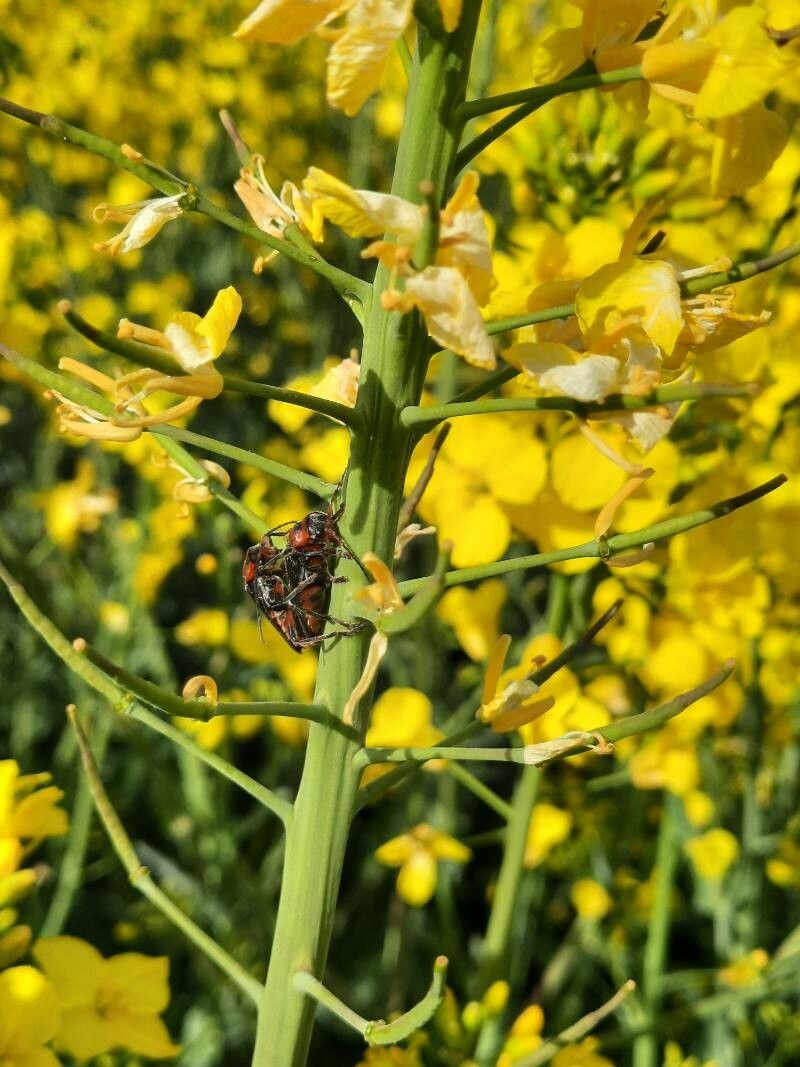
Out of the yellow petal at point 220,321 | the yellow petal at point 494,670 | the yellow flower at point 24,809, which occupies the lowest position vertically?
the yellow petal at point 494,670

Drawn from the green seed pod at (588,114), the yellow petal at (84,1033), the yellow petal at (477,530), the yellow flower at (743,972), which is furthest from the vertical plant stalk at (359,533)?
the yellow flower at (743,972)

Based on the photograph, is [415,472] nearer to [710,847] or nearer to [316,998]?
[316,998]

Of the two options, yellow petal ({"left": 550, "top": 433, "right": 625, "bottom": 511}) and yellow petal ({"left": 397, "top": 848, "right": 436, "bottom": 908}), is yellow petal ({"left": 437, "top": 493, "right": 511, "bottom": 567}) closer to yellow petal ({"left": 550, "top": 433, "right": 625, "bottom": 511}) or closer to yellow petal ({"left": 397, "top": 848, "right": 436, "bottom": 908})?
yellow petal ({"left": 550, "top": 433, "right": 625, "bottom": 511})

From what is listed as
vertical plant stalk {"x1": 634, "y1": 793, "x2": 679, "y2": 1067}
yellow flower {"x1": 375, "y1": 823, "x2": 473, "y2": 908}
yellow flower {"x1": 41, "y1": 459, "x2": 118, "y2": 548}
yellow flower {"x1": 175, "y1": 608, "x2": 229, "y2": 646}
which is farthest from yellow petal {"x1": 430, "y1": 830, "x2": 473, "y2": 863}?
yellow flower {"x1": 41, "y1": 459, "x2": 118, "y2": 548}

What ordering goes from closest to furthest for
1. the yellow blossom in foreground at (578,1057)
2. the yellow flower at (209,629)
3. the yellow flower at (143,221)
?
the yellow flower at (143,221)
the yellow blossom in foreground at (578,1057)
the yellow flower at (209,629)

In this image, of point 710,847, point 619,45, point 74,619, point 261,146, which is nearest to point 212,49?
point 261,146

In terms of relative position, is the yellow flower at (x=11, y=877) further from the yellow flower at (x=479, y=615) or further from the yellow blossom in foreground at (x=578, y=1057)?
the yellow flower at (x=479, y=615)
